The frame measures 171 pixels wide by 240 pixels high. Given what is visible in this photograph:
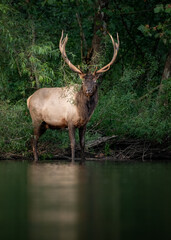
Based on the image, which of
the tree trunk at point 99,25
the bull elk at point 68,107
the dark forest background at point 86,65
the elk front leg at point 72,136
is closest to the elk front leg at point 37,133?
the bull elk at point 68,107

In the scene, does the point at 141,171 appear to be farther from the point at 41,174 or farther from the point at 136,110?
the point at 136,110

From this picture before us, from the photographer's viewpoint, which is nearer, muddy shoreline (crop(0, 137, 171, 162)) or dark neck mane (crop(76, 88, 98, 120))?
dark neck mane (crop(76, 88, 98, 120))

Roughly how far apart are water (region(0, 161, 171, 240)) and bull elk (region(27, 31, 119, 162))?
3101 millimetres

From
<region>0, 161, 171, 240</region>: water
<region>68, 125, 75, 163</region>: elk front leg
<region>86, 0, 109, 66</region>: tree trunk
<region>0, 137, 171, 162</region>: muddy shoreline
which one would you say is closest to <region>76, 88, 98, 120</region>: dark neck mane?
<region>68, 125, 75, 163</region>: elk front leg

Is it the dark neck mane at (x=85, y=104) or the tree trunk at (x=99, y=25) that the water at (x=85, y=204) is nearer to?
the dark neck mane at (x=85, y=104)

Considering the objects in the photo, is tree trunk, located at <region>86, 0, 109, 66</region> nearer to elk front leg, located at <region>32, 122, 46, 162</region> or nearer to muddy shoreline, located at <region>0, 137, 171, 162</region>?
muddy shoreline, located at <region>0, 137, 171, 162</region>

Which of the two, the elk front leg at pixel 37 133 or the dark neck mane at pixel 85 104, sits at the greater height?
the dark neck mane at pixel 85 104

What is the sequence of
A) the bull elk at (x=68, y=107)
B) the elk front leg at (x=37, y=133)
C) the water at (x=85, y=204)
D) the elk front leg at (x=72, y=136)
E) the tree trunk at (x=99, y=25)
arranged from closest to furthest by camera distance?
the water at (x=85, y=204) → the bull elk at (x=68, y=107) → the elk front leg at (x=72, y=136) → the elk front leg at (x=37, y=133) → the tree trunk at (x=99, y=25)

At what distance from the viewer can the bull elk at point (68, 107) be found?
13.8 metres

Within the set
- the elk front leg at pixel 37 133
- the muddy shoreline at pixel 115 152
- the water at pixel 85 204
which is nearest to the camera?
the water at pixel 85 204

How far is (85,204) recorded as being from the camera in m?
6.88

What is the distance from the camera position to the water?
535cm

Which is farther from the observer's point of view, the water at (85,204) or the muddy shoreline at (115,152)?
the muddy shoreline at (115,152)

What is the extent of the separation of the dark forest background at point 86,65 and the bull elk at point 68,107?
31 cm
